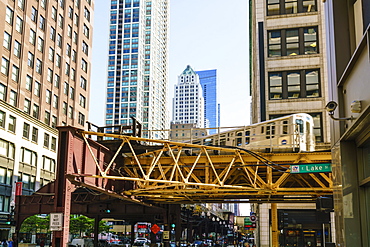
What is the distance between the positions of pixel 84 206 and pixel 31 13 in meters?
36.5

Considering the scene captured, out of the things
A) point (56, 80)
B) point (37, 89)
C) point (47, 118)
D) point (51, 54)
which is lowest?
point (47, 118)

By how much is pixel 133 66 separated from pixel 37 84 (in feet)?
407

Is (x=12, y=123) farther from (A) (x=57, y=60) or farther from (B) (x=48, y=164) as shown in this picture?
(A) (x=57, y=60)

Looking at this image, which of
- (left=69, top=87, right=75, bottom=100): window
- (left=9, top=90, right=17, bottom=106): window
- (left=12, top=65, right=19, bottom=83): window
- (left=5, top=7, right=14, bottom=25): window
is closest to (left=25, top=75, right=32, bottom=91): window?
(left=12, top=65, right=19, bottom=83): window

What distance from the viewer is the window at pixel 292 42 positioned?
1678 inches

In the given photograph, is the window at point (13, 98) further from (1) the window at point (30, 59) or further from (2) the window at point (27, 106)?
(1) the window at point (30, 59)

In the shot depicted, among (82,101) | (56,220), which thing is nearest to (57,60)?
(82,101)

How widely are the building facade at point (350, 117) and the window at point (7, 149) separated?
162ft

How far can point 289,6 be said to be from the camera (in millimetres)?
43781

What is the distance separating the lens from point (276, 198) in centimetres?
3144

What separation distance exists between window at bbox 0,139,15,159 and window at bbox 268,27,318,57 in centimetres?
3218

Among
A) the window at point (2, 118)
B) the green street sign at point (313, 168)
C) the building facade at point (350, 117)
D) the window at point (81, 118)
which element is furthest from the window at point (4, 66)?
the building facade at point (350, 117)

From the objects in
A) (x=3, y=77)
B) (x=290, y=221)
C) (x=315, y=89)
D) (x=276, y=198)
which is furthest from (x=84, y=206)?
Result: (x=3, y=77)

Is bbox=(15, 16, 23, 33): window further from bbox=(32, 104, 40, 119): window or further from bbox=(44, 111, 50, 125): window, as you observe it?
bbox=(44, 111, 50, 125): window
